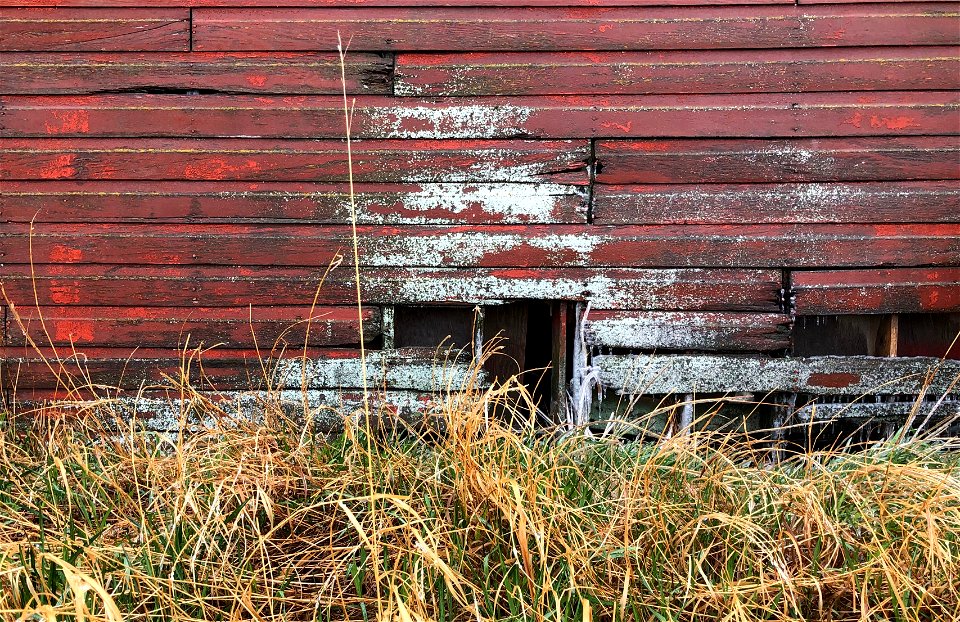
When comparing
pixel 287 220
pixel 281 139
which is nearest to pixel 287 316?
pixel 287 220

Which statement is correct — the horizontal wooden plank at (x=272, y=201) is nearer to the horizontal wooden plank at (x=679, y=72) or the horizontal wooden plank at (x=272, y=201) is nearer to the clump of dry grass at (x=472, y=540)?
the horizontal wooden plank at (x=679, y=72)

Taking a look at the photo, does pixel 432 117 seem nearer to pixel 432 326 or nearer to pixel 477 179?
pixel 477 179

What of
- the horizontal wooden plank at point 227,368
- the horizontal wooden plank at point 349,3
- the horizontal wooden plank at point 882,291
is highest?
the horizontal wooden plank at point 349,3

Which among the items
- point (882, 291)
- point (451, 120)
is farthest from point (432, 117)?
point (882, 291)

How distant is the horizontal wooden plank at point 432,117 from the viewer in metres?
3.31

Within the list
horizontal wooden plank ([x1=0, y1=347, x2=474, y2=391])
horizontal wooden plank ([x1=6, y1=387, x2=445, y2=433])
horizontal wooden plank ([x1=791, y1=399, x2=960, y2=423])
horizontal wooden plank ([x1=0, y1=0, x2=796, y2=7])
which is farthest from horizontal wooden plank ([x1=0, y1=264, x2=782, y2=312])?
horizontal wooden plank ([x1=0, y1=0, x2=796, y2=7])

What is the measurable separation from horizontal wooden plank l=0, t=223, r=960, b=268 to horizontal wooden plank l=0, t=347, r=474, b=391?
43 centimetres

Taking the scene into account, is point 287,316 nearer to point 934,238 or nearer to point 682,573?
point 682,573

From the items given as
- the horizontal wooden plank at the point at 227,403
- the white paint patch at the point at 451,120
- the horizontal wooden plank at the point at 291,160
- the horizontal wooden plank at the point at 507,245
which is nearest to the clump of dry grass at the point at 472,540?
the horizontal wooden plank at the point at 227,403

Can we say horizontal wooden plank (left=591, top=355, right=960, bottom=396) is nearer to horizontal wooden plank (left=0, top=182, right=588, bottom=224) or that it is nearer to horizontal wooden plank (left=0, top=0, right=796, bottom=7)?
horizontal wooden plank (left=0, top=182, right=588, bottom=224)

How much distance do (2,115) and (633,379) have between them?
119 inches

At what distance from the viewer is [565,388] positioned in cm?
347

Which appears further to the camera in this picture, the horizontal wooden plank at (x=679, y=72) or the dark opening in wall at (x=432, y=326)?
the dark opening in wall at (x=432, y=326)

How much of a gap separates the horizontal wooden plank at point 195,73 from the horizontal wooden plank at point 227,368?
45.9 inches
